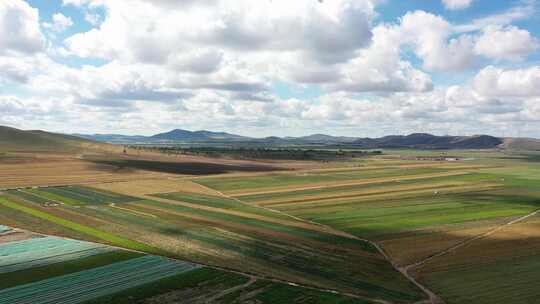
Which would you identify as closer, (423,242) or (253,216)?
(423,242)

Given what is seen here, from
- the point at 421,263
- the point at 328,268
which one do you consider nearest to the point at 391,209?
the point at 421,263

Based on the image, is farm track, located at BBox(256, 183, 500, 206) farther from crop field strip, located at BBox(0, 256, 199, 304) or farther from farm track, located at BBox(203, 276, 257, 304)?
farm track, located at BBox(203, 276, 257, 304)

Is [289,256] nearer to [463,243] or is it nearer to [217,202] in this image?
[463,243]

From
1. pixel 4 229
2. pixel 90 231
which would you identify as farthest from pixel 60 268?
pixel 4 229

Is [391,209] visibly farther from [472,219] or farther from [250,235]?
[250,235]

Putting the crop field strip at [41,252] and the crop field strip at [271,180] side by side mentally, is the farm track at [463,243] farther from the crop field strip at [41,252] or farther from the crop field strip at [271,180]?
the crop field strip at [271,180]
